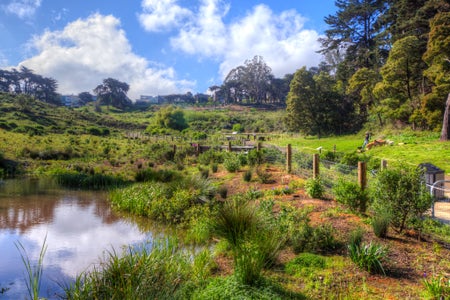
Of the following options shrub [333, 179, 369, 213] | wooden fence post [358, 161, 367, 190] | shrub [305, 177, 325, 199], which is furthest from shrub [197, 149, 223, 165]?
shrub [333, 179, 369, 213]

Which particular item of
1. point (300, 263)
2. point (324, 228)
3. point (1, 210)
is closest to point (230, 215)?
point (300, 263)

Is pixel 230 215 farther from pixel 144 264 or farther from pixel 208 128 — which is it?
pixel 208 128

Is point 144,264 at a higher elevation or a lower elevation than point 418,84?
lower

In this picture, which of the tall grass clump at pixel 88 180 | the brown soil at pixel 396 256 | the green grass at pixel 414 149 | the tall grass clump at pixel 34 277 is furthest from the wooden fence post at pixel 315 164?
the tall grass clump at pixel 88 180

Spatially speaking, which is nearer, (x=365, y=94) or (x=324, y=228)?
(x=324, y=228)

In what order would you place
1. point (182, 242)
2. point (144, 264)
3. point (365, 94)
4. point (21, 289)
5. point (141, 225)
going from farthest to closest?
point (365, 94) < point (141, 225) < point (182, 242) < point (21, 289) < point (144, 264)

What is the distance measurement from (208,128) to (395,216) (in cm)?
5149

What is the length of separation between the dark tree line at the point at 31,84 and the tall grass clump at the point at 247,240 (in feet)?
289

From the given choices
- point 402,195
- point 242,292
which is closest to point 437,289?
point 402,195

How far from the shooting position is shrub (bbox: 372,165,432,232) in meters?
6.31

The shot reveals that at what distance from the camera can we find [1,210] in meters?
12.9

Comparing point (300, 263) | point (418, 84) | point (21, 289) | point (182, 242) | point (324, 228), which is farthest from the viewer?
point (418, 84)

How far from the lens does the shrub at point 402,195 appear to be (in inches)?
248

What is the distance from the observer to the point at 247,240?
5.52 metres
